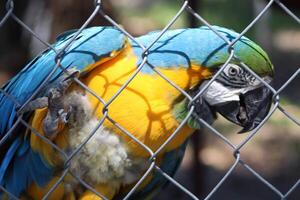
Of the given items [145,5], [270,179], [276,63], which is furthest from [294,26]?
[270,179]

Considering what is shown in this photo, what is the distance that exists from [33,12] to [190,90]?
310cm

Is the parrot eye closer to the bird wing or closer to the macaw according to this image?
the macaw

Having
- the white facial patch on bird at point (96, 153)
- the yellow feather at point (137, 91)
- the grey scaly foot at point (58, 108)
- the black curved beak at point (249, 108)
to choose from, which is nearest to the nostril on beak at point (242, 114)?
Result: the black curved beak at point (249, 108)

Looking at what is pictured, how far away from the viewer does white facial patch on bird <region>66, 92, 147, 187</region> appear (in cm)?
152

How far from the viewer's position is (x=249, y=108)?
5.23 feet

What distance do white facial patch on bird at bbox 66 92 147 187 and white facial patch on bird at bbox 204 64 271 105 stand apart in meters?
0.26

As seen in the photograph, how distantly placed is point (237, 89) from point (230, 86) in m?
0.02

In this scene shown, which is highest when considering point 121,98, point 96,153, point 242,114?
point 242,114

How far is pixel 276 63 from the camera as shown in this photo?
19.1ft

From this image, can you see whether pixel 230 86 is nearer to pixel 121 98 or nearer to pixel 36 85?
pixel 121 98

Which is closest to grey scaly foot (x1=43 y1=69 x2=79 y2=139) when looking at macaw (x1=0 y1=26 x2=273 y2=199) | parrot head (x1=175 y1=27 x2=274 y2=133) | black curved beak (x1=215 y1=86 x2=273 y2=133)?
macaw (x1=0 y1=26 x2=273 y2=199)

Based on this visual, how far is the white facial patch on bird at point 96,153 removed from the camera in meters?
1.52

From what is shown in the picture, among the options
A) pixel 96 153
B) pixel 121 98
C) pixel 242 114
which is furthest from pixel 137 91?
pixel 242 114

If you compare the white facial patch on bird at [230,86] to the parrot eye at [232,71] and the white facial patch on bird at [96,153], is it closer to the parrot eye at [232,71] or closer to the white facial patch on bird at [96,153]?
the parrot eye at [232,71]
